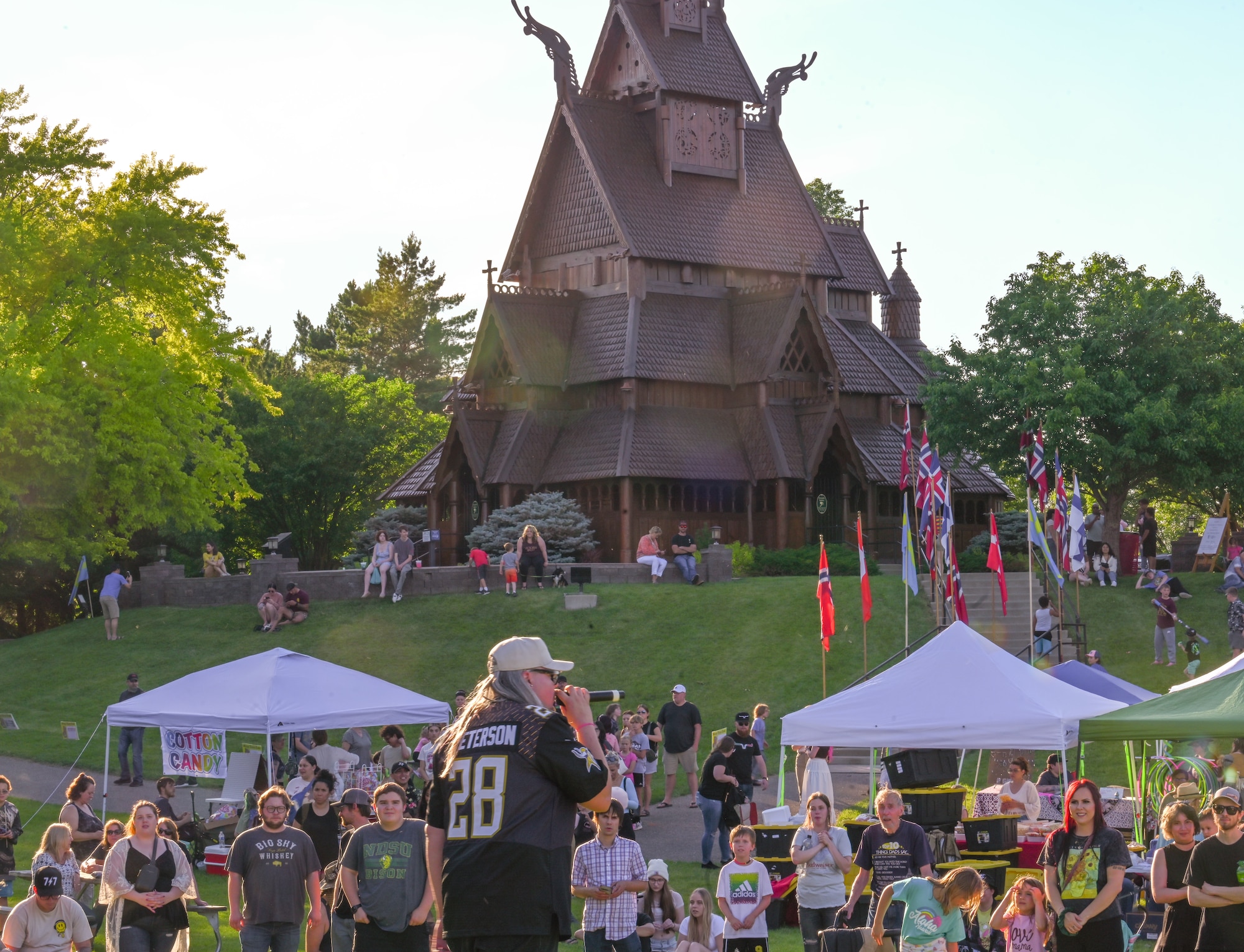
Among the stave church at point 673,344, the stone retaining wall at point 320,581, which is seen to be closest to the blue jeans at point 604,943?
the stone retaining wall at point 320,581

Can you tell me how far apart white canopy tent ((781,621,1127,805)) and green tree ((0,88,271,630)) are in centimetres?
2681

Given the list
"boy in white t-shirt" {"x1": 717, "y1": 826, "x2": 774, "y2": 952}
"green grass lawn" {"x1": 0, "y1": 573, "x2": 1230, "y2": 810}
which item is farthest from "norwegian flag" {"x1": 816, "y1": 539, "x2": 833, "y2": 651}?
"boy in white t-shirt" {"x1": 717, "y1": 826, "x2": 774, "y2": 952}

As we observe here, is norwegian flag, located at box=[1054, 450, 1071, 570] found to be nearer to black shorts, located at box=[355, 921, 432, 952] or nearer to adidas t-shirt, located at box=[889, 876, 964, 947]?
adidas t-shirt, located at box=[889, 876, 964, 947]

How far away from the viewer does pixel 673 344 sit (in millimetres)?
48688

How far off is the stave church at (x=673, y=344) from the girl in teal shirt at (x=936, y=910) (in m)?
34.4

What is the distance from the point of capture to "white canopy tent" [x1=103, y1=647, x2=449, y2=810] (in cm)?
2162

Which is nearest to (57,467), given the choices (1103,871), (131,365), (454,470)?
(131,365)

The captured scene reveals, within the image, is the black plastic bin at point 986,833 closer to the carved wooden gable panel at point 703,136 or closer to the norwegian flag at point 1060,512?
the norwegian flag at point 1060,512

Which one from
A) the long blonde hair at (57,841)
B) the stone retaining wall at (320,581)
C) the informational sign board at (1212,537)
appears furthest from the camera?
the informational sign board at (1212,537)

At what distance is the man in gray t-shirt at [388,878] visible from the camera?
33.8ft

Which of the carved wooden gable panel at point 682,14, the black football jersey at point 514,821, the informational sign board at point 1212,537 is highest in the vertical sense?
the carved wooden gable panel at point 682,14

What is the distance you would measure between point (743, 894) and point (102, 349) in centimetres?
3276

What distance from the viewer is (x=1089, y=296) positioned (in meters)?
46.9

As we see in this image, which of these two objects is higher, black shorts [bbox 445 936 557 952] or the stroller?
black shorts [bbox 445 936 557 952]
